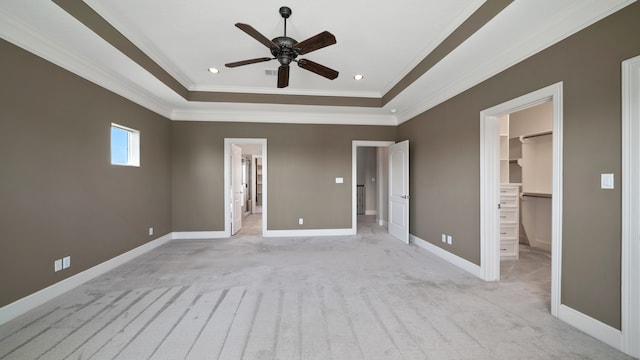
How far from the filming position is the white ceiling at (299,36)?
6.98 feet

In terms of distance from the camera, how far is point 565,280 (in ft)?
6.98

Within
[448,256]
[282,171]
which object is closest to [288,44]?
[282,171]

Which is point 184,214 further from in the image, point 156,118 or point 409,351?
point 409,351

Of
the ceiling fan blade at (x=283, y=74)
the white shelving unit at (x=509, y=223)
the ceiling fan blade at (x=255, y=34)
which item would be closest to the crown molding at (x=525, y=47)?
the white shelving unit at (x=509, y=223)

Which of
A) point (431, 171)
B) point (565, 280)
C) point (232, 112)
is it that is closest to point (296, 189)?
point (232, 112)

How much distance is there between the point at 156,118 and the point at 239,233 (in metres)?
2.85

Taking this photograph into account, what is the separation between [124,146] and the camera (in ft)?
12.6

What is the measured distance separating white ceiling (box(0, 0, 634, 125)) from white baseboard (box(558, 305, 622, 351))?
2378 millimetres

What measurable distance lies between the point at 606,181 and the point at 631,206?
0.23 meters

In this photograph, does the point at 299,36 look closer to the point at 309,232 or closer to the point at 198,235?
the point at 309,232

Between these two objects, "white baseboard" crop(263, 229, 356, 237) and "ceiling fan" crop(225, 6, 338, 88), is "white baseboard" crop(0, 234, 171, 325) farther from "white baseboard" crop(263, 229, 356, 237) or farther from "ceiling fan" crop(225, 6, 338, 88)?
"ceiling fan" crop(225, 6, 338, 88)

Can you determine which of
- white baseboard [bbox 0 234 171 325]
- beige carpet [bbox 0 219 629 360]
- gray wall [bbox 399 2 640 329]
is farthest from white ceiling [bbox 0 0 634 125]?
beige carpet [bbox 0 219 629 360]

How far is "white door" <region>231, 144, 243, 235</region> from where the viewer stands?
5.37m

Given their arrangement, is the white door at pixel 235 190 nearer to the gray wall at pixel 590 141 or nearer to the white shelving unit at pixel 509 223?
the gray wall at pixel 590 141
